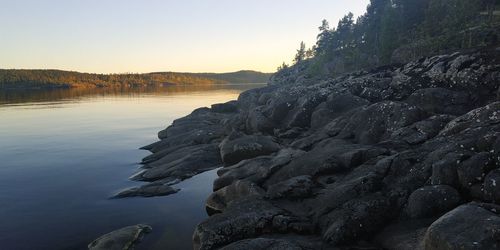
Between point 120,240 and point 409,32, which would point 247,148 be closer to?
point 120,240

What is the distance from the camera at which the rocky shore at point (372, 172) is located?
14.8 metres

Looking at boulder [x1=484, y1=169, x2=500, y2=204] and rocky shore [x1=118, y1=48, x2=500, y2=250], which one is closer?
boulder [x1=484, y1=169, x2=500, y2=204]

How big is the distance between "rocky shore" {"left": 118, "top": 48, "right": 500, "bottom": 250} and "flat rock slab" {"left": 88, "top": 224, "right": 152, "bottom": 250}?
12.6ft

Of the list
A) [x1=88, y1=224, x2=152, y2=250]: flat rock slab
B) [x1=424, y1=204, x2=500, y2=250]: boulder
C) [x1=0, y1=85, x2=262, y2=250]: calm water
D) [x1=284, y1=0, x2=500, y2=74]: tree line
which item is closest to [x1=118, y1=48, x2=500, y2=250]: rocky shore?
[x1=424, y1=204, x2=500, y2=250]: boulder

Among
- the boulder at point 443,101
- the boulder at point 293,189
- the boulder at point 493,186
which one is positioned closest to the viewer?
the boulder at point 493,186

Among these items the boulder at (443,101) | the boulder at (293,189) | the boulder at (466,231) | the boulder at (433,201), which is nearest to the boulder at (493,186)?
the boulder at (433,201)

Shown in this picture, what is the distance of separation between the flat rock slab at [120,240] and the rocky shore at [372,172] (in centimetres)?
385

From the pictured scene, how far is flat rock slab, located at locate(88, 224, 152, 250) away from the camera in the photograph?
19172mm

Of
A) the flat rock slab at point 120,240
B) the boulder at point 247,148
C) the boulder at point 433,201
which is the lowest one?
the flat rock slab at point 120,240

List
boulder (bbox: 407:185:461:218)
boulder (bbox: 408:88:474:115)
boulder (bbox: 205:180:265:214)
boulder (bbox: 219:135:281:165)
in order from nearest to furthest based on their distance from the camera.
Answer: boulder (bbox: 407:185:461:218) → boulder (bbox: 205:180:265:214) → boulder (bbox: 408:88:474:115) → boulder (bbox: 219:135:281:165)

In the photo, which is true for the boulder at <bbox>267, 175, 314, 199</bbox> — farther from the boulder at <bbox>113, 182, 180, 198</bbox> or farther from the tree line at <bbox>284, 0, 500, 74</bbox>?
the tree line at <bbox>284, 0, 500, 74</bbox>

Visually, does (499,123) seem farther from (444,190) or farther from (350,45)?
(350,45)

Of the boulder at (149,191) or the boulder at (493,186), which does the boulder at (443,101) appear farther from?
the boulder at (149,191)

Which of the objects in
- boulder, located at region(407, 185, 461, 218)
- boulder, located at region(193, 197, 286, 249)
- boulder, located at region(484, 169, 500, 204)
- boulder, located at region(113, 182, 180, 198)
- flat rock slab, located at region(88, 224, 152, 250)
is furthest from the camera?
boulder, located at region(113, 182, 180, 198)
